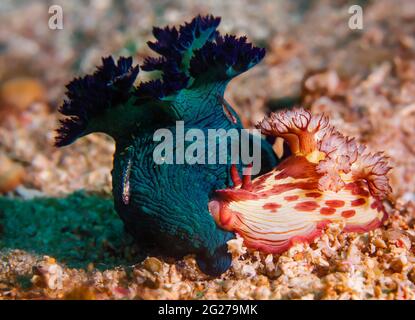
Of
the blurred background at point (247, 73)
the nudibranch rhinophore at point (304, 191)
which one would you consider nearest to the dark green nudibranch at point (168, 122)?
the nudibranch rhinophore at point (304, 191)

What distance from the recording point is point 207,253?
310cm

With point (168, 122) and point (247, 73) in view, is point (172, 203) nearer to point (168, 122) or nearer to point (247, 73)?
point (168, 122)

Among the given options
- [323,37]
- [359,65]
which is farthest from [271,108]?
[323,37]

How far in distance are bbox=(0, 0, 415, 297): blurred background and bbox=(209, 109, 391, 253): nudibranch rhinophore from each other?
433 millimetres

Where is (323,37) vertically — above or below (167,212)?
above

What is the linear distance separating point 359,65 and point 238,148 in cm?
393

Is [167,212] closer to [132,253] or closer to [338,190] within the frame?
[132,253]

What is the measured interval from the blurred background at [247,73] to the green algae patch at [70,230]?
0.10m

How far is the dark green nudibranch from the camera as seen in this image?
3117mm

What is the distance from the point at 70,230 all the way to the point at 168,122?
5.45ft

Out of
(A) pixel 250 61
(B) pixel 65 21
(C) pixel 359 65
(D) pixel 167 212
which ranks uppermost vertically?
(B) pixel 65 21

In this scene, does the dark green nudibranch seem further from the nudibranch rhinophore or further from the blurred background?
the blurred background

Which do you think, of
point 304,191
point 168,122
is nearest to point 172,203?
point 168,122

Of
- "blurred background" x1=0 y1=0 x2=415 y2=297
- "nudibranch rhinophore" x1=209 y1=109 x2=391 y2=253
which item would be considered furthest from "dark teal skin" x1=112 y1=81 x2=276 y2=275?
"blurred background" x1=0 y1=0 x2=415 y2=297
